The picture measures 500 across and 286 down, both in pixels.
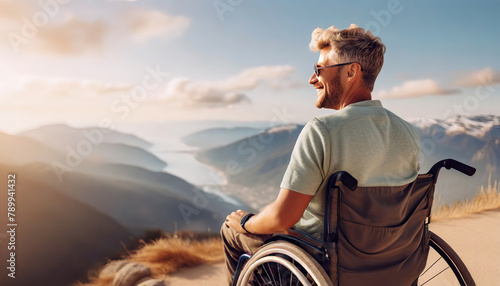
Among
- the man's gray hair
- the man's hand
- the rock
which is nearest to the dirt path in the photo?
the rock

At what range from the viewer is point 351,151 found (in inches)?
60.4

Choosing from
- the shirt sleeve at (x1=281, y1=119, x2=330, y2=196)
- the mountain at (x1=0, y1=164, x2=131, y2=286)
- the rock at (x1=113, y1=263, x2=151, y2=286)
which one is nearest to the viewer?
the shirt sleeve at (x1=281, y1=119, x2=330, y2=196)

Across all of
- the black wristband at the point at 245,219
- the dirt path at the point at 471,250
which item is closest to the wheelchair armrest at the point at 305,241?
the black wristband at the point at 245,219

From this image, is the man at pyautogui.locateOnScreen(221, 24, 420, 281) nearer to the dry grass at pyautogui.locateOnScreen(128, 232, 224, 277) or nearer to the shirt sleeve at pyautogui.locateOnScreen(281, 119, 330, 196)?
the shirt sleeve at pyautogui.locateOnScreen(281, 119, 330, 196)

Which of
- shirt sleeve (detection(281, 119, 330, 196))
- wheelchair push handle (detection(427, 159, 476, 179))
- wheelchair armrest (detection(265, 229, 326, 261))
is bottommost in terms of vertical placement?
wheelchair armrest (detection(265, 229, 326, 261))

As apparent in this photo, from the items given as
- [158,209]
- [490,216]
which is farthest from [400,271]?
[158,209]

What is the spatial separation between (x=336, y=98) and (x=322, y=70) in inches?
4.8

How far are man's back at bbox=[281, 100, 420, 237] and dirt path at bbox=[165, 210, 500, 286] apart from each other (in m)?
1.93

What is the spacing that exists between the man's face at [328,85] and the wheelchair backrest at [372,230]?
1.25 ft

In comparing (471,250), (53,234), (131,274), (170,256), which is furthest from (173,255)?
(471,250)

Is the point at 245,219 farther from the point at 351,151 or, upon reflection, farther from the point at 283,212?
the point at 351,151

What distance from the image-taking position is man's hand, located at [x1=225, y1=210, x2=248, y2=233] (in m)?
1.88

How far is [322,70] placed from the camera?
5.82 ft

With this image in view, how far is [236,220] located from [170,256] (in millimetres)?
1861
